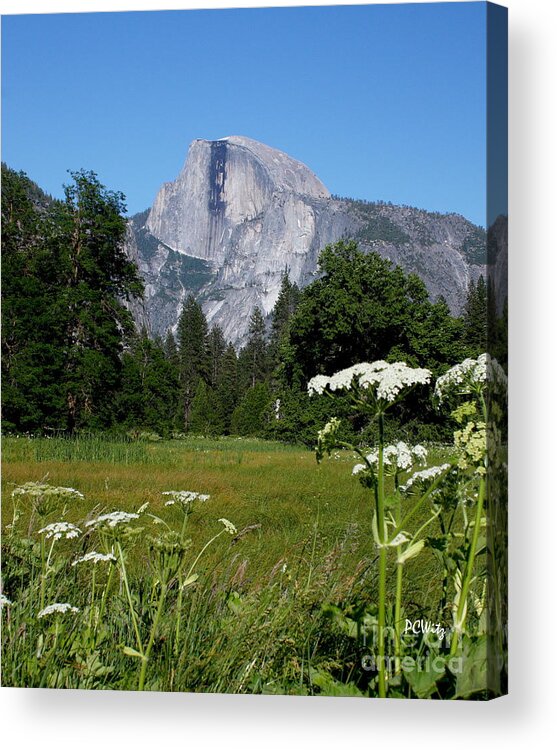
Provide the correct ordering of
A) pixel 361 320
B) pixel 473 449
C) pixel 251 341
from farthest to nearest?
pixel 251 341, pixel 361 320, pixel 473 449

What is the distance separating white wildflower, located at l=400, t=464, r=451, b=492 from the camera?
437 cm

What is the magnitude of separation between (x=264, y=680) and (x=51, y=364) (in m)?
2.16

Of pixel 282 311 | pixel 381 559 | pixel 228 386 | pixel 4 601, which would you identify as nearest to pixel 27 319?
pixel 228 386

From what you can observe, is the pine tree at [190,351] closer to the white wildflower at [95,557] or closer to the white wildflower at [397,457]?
the white wildflower at [95,557]

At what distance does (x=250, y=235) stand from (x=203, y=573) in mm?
2055

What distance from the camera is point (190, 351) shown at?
5.41 meters

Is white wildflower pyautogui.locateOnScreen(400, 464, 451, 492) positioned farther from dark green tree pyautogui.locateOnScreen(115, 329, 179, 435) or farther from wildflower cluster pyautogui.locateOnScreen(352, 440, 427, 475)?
dark green tree pyautogui.locateOnScreen(115, 329, 179, 435)

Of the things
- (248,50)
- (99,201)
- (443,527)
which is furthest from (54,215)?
(443,527)

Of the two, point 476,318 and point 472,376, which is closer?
point 472,376

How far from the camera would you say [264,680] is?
186 inches

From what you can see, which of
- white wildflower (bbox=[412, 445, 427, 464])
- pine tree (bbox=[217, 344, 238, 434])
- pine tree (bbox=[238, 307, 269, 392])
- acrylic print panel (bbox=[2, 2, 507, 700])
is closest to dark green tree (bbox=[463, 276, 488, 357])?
acrylic print panel (bbox=[2, 2, 507, 700])

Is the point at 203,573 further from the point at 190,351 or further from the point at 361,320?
the point at 361,320

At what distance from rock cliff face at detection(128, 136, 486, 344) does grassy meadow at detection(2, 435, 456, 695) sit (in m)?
0.87

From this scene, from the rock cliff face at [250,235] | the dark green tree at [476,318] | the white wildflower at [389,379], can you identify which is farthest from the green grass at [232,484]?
the white wildflower at [389,379]
